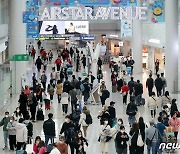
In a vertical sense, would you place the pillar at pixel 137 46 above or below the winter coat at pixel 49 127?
above

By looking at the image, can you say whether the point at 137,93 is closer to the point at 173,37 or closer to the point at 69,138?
the point at 173,37

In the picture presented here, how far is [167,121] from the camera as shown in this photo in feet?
57.8

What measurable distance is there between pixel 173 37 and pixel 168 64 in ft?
5.07

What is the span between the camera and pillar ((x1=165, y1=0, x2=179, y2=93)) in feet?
106

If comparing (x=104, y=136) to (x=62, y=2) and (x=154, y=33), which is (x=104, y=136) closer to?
(x=62, y=2)

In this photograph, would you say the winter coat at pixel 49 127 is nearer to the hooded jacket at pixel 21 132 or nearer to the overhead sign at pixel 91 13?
the hooded jacket at pixel 21 132

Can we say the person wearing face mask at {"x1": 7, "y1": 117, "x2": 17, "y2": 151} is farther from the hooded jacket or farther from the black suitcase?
the black suitcase

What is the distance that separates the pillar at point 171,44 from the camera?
3219 cm

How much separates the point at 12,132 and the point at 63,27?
30.0m

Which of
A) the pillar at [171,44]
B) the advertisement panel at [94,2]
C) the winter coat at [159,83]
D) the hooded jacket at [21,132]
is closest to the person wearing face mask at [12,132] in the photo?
the hooded jacket at [21,132]

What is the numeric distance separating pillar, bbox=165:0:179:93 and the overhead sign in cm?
164

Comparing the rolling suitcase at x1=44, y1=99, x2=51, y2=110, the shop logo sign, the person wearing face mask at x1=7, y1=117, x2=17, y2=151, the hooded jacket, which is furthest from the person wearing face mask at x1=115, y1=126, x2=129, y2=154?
the rolling suitcase at x1=44, y1=99, x2=51, y2=110

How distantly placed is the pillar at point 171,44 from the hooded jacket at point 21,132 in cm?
1643

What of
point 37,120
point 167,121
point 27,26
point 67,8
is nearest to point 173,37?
point 67,8
